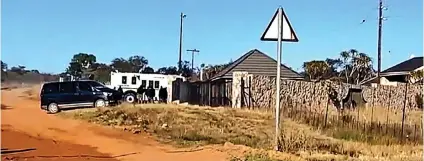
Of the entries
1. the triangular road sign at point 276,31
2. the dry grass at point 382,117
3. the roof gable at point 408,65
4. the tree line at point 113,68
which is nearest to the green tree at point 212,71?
the tree line at point 113,68

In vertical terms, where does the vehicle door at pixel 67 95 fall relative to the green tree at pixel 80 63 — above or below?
below

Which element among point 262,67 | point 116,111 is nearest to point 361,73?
point 262,67

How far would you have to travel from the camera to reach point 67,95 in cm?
2998

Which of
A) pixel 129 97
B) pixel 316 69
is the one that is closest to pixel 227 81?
pixel 129 97

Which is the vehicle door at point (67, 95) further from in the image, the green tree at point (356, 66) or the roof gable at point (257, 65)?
the green tree at point (356, 66)

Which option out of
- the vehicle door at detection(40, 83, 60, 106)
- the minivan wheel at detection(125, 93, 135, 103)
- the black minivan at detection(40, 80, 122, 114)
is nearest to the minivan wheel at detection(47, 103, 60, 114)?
the black minivan at detection(40, 80, 122, 114)

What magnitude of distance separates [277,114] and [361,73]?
60765 millimetres

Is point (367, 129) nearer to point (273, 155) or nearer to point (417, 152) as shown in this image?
point (417, 152)

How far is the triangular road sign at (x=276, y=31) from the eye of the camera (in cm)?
1155

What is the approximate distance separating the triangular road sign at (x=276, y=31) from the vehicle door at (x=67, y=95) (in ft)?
65.0

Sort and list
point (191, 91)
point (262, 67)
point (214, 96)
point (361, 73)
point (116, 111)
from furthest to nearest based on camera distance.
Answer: point (361, 73) < point (262, 67) < point (191, 91) < point (214, 96) < point (116, 111)

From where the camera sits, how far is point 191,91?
35656mm

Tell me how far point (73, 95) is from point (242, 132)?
1391 cm

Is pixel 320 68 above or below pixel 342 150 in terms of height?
above
